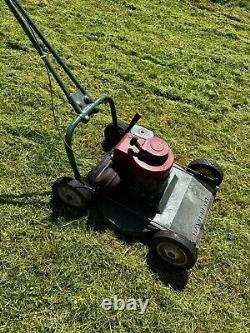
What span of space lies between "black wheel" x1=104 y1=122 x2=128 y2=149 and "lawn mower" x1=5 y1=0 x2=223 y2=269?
0.32 m

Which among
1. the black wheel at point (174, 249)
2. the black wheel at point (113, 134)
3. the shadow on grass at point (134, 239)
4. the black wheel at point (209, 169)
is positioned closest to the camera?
the black wheel at point (174, 249)

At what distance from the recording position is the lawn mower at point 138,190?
10.6 ft

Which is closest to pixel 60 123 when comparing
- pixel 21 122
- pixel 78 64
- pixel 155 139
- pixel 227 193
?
pixel 21 122

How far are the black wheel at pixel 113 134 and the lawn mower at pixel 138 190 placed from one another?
0.32 metres

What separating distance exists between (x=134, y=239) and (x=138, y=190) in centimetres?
38

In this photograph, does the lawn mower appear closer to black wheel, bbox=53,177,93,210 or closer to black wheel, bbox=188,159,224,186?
black wheel, bbox=53,177,93,210

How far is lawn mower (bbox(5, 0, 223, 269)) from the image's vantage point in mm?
3236

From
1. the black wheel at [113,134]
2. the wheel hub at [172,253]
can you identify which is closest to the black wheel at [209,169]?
the black wheel at [113,134]

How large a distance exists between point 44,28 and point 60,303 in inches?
130

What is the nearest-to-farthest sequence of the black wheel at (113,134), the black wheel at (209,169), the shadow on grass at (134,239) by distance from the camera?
the shadow on grass at (134,239) → the black wheel at (209,169) → the black wheel at (113,134)

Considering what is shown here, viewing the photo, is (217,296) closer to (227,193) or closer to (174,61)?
(227,193)

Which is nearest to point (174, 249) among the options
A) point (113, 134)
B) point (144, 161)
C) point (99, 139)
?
point (144, 161)

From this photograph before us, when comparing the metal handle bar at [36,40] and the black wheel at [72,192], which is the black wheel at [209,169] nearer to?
the black wheel at [72,192]

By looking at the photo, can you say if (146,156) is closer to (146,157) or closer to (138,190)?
(146,157)
